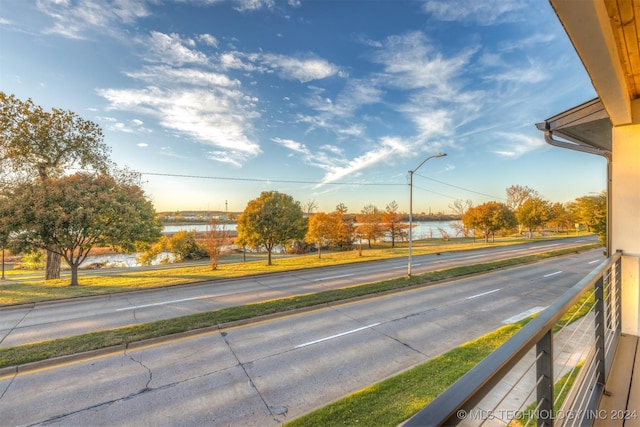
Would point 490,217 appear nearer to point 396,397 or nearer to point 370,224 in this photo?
point 370,224

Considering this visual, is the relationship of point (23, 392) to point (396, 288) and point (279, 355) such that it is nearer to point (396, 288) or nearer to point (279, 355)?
point (279, 355)

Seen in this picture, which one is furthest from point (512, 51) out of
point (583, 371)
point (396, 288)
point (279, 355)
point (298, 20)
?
point (279, 355)

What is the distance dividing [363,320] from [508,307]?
6.38m

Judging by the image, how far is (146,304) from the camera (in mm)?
11852

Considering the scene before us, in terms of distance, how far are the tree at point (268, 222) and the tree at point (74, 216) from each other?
7.02m

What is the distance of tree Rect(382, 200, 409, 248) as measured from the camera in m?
38.8

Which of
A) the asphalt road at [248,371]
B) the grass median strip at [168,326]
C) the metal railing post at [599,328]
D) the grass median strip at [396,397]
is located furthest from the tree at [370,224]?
the metal railing post at [599,328]

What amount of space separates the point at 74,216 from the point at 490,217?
4496cm

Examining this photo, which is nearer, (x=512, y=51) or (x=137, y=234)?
(x=512, y=51)

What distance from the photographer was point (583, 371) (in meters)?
2.28

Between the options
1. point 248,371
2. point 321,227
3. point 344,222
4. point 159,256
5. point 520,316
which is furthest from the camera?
point 159,256

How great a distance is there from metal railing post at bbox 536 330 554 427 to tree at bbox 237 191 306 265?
21.2 metres

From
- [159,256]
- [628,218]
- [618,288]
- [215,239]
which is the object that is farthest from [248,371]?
[159,256]

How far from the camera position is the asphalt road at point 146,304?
30.0 feet
